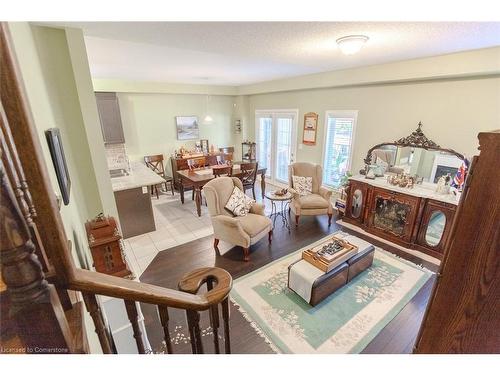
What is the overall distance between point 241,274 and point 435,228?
108 inches

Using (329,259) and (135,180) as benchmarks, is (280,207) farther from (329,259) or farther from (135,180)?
(135,180)

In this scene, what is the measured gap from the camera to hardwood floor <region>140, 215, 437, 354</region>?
7.02 feet

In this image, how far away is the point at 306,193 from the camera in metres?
4.42

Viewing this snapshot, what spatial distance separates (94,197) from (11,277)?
2000 millimetres

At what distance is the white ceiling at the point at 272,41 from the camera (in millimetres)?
1878

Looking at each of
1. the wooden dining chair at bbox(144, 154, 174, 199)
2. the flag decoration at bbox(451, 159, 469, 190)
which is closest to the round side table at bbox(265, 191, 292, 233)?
the flag decoration at bbox(451, 159, 469, 190)

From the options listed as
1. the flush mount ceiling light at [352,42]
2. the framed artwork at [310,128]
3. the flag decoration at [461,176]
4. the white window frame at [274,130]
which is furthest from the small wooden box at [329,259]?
the white window frame at [274,130]

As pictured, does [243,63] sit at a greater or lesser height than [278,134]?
greater

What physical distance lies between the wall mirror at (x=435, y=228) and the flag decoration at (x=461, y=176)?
41 centimetres

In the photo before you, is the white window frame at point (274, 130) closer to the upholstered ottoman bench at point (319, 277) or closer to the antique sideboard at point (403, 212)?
the antique sideboard at point (403, 212)

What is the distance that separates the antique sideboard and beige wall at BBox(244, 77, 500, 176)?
73cm

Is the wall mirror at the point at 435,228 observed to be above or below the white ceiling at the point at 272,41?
below
